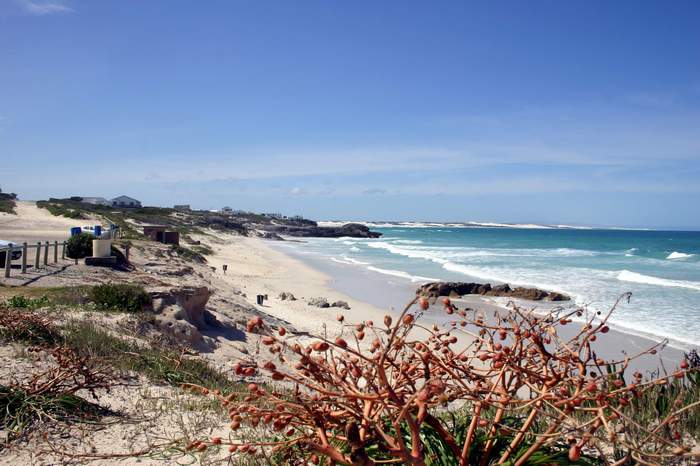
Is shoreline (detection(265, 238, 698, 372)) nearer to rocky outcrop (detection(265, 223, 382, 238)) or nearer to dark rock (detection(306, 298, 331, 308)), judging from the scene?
dark rock (detection(306, 298, 331, 308))

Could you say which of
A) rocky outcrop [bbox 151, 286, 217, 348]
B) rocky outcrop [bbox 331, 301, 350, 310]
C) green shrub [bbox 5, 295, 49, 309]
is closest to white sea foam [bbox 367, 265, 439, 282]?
rocky outcrop [bbox 331, 301, 350, 310]

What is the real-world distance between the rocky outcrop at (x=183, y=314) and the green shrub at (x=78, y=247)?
7.14m

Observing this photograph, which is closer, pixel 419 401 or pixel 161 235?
pixel 419 401

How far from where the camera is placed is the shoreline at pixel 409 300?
12.5 m

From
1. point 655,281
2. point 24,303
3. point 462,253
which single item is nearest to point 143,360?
point 24,303

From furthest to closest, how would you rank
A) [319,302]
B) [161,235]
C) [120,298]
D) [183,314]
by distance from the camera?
[161,235], [319,302], [183,314], [120,298]

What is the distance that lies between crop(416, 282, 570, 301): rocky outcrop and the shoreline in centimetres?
51

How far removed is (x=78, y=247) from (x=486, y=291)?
51.3ft

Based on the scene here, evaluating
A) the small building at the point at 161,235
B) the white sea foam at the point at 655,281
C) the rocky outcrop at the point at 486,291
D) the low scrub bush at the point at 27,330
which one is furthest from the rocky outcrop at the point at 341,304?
the white sea foam at the point at 655,281

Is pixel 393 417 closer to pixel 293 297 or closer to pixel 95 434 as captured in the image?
pixel 95 434

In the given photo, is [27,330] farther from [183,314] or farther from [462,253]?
[462,253]

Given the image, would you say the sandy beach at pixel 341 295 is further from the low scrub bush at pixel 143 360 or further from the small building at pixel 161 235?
the low scrub bush at pixel 143 360

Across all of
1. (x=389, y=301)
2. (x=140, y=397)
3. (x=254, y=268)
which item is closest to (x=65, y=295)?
(x=140, y=397)

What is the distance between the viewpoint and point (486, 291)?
2355 cm
